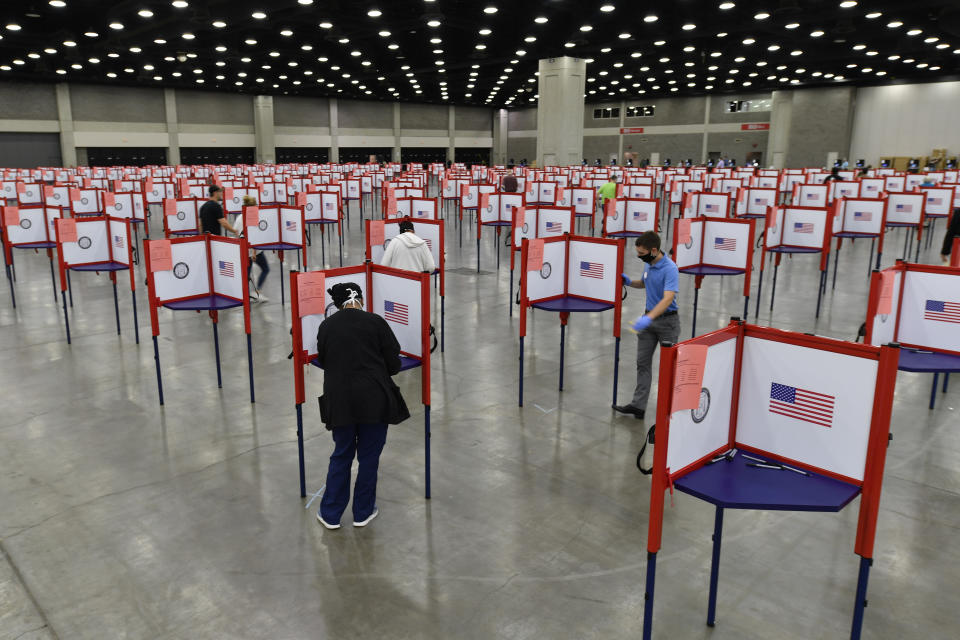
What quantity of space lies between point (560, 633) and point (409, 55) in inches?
1179

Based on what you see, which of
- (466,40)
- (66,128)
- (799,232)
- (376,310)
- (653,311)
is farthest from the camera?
(66,128)

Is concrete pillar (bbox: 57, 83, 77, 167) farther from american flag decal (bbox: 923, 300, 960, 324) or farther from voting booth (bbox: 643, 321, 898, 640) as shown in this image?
voting booth (bbox: 643, 321, 898, 640)

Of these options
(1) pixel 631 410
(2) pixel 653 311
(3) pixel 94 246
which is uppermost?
(3) pixel 94 246

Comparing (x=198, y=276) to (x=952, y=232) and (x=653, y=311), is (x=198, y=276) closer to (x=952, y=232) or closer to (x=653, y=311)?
(x=653, y=311)

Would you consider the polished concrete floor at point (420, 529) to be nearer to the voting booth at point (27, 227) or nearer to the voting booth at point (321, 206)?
the voting booth at point (27, 227)

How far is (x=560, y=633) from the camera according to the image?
391 centimetres

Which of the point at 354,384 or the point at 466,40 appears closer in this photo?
the point at 354,384

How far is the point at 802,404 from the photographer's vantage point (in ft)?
11.5

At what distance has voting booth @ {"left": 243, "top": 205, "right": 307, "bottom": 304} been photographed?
11.9 meters

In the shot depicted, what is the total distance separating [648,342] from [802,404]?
11.4 feet

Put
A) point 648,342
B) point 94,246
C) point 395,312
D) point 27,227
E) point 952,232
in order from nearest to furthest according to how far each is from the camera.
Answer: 1. point 395,312
2. point 648,342
3. point 94,246
4. point 952,232
5. point 27,227

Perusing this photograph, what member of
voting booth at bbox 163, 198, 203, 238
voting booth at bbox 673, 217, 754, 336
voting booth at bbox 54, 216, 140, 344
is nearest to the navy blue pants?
voting booth at bbox 54, 216, 140, 344

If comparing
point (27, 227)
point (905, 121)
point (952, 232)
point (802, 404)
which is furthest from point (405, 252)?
point (905, 121)

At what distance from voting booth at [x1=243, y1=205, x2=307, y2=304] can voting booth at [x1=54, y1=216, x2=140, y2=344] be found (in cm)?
231
